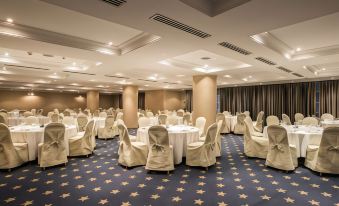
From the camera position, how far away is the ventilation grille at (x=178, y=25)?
9.53 feet

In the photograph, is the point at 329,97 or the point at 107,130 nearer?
the point at 107,130

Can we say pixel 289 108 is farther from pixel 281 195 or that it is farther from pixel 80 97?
pixel 80 97

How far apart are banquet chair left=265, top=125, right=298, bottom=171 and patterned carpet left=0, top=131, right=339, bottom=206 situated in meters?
0.16

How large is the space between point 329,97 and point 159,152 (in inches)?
401

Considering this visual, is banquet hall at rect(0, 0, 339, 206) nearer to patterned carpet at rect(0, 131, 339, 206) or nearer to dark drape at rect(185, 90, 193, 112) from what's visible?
patterned carpet at rect(0, 131, 339, 206)

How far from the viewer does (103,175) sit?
434cm

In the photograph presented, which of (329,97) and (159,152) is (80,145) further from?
(329,97)

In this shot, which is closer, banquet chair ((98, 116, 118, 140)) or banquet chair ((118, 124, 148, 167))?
banquet chair ((118, 124, 148, 167))

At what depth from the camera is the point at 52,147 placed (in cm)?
479

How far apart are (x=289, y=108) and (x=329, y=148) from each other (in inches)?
330

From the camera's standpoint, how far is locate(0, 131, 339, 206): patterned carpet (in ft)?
10.7

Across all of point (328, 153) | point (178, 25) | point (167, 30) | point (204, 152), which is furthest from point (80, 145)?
point (328, 153)

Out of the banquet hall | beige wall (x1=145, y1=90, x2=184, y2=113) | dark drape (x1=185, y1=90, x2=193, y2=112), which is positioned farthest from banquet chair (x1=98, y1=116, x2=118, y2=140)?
dark drape (x1=185, y1=90, x2=193, y2=112)

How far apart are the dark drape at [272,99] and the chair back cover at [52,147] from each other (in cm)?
1160
